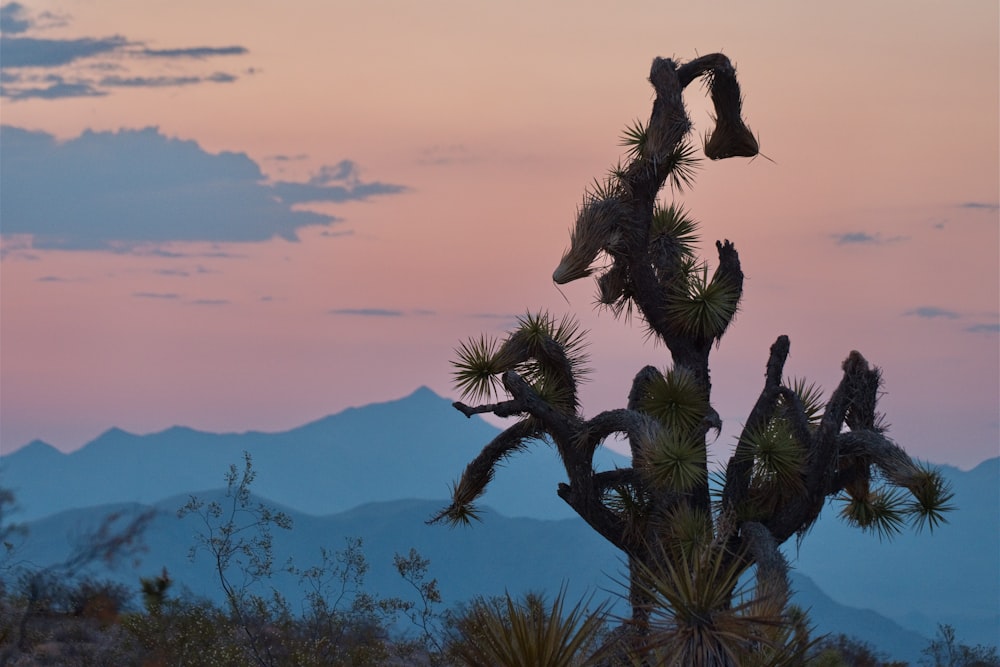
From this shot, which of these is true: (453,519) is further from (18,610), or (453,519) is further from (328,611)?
(18,610)

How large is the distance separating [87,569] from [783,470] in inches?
304

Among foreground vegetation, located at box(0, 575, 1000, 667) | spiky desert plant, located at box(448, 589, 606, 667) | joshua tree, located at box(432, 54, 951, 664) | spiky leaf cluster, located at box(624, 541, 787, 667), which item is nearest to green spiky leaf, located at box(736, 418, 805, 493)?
joshua tree, located at box(432, 54, 951, 664)

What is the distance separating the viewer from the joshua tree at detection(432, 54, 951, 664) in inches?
535

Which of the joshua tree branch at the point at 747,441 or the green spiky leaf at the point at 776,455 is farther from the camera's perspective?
the joshua tree branch at the point at 747,441

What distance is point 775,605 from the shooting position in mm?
9031

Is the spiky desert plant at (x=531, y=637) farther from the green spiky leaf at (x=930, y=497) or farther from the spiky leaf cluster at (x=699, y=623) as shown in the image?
the green spiky leaf at (x=930, y=497)

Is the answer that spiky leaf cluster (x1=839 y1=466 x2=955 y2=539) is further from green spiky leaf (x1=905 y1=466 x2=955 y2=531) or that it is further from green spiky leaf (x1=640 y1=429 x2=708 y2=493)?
green spiky leaf (x1=640 y1=429 x2=708 y2=493)

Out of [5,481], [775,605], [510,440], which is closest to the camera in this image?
[775,605]

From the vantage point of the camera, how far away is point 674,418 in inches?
547

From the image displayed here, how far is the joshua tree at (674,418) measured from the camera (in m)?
13.6

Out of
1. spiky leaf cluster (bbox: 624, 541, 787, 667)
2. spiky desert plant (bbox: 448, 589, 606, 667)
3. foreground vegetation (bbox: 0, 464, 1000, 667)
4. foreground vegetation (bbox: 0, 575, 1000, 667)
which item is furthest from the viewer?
foreground vegetation (bbox: 0, 575, 1000, 667)

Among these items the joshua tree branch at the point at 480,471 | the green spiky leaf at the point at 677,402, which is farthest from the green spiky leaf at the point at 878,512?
the joshua tree branch at the point at 480,471

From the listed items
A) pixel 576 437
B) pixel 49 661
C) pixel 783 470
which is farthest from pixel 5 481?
pixel 783 470

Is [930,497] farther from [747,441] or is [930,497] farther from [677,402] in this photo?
[677,402]
